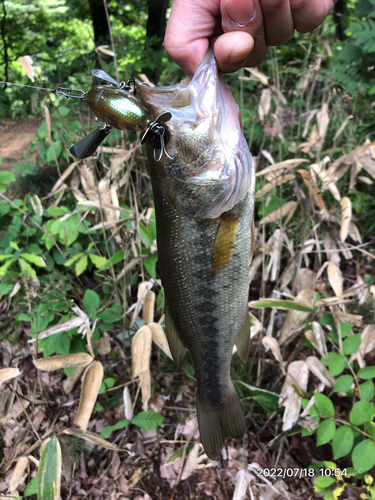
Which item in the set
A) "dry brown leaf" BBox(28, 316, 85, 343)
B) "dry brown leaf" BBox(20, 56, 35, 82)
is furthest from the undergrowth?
"dry brown leaf" BBox(20, 56, 35, 82)

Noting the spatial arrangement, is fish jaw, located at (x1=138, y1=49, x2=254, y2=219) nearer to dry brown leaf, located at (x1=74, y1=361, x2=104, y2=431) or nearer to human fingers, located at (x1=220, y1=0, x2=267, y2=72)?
human fingers, located at (x1=220, y1=0, x2=267, y2=72)

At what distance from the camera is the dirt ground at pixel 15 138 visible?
3.76 m

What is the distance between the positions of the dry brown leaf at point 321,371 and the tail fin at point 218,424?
652 millimetres

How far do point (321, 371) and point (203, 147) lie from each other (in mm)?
1634

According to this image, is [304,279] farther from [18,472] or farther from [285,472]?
[18,472]

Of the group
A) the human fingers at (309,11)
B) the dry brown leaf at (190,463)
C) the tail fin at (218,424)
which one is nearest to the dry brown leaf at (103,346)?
the dry brown leaf at (190,463)

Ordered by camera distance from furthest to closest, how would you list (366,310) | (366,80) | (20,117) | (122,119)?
1. (20,117)
2. (366,80)
3. (366,310)
4. (122,119)

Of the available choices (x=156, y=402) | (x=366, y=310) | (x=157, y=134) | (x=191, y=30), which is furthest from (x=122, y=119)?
(x=156, y=402)

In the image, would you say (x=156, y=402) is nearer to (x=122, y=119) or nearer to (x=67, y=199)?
(x=67, y=199)

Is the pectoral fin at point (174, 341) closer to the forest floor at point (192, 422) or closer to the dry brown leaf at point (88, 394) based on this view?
the dry brown leaf at point (88, 394)

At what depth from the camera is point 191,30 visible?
135 cm

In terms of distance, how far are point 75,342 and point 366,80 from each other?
12.4ft

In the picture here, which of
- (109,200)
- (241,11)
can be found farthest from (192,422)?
(241,11)

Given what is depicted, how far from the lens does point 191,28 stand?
4.43 feet
